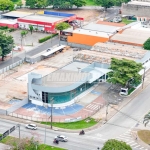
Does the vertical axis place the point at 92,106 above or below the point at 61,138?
above

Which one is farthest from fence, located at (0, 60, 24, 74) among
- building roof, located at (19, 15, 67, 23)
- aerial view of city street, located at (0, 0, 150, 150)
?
building roof, located at (19, 15, 67, 23)

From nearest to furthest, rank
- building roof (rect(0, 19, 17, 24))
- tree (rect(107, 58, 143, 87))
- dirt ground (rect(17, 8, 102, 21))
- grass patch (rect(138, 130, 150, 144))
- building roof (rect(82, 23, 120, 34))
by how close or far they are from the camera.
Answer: grass patch (rect(138, 130, 150, 144)) < tree (rect(107, 58, 143, 87)) < building roof (rect(82, 23, 120, 34)) < building roof (rect(0, 19, 17, 24)) < dirt ground (rect(17, 8, 102, 21))

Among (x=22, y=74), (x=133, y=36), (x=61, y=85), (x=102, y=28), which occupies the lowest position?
(x=22, y=74)

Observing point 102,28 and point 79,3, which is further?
point 79,3

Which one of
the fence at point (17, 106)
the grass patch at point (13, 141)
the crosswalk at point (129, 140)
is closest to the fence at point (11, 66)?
the fence at point (17, 106)

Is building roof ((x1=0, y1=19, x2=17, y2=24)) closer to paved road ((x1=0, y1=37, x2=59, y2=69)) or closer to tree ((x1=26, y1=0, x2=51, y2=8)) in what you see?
paved road ((x1=0, y1=37, x2=59, y2=69))

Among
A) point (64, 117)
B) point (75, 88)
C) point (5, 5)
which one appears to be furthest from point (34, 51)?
point (5, 5)

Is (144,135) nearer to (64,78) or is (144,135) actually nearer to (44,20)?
(64,78)
